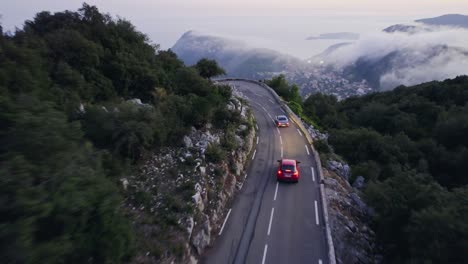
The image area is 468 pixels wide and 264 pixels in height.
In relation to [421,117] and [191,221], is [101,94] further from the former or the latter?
[421,117]

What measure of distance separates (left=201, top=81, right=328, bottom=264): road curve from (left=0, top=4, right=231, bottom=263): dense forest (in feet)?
15.9

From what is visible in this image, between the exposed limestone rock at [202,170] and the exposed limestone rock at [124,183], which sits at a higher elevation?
the exposed limestone rock at [124,183]

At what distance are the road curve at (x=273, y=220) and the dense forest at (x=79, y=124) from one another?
191 inches

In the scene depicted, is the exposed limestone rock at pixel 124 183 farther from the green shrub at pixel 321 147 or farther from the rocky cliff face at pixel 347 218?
the green shrub at pixel 321 147

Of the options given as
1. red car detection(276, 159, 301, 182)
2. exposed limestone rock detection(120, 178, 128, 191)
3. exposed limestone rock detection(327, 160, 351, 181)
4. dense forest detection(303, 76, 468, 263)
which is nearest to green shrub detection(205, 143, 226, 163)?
red car detection(276, 159, 301, 182)

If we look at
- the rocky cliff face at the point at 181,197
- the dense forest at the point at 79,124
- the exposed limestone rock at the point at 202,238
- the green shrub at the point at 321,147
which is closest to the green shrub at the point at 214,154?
the rocky cliff face at the point at 181,197

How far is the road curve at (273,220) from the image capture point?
12.4m

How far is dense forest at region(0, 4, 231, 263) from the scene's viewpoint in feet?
21.5

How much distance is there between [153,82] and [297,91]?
106ft

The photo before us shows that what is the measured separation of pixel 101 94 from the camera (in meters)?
18.0

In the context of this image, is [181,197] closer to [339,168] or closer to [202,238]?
[202,238]

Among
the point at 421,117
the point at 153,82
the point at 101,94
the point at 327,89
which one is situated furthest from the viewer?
the point at 327,89

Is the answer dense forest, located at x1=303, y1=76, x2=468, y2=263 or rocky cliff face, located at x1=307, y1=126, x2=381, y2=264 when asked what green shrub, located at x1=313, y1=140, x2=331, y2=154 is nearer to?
dense forest, located at x1=303, y1=76, x2=468, y2=263

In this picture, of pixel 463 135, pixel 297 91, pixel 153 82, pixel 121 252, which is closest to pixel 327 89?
pixel 297 91
